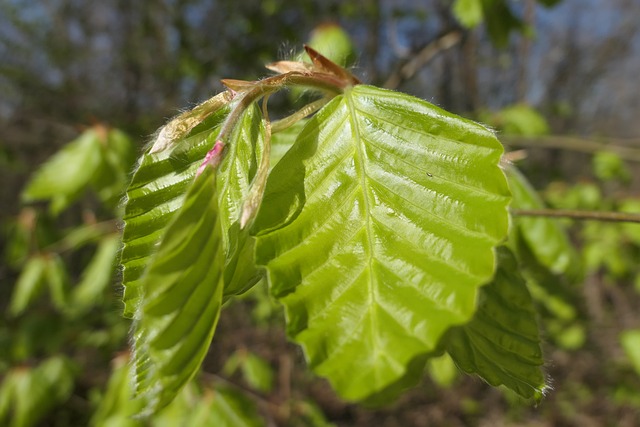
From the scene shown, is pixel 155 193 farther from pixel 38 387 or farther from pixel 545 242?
pixel 38 387

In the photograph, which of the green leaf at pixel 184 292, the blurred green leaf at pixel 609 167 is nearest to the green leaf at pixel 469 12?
the green leaf at pixel 184 292

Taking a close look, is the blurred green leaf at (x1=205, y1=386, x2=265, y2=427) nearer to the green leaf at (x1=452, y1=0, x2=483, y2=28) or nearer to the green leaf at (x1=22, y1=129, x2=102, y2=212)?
the green leaf at (x1=22, y1=129, x2=102, y2=212)

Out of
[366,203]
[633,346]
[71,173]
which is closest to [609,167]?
[633,346]

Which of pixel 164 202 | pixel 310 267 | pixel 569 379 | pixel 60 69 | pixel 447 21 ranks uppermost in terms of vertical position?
pixel 60 69

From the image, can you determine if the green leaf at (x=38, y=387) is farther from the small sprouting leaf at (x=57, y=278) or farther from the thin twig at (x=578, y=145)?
the thin twig at (x=578, y=145)

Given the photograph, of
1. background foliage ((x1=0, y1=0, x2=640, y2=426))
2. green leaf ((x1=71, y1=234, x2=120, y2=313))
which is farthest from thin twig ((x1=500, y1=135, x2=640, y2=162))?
green leaf ((x1=71, y1=234, x2=120, y2=313))

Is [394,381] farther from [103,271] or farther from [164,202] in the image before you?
[103,271]

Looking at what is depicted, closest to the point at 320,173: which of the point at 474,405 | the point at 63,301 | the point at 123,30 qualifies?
the point at 63,301

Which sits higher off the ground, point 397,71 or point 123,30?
point 123,30
